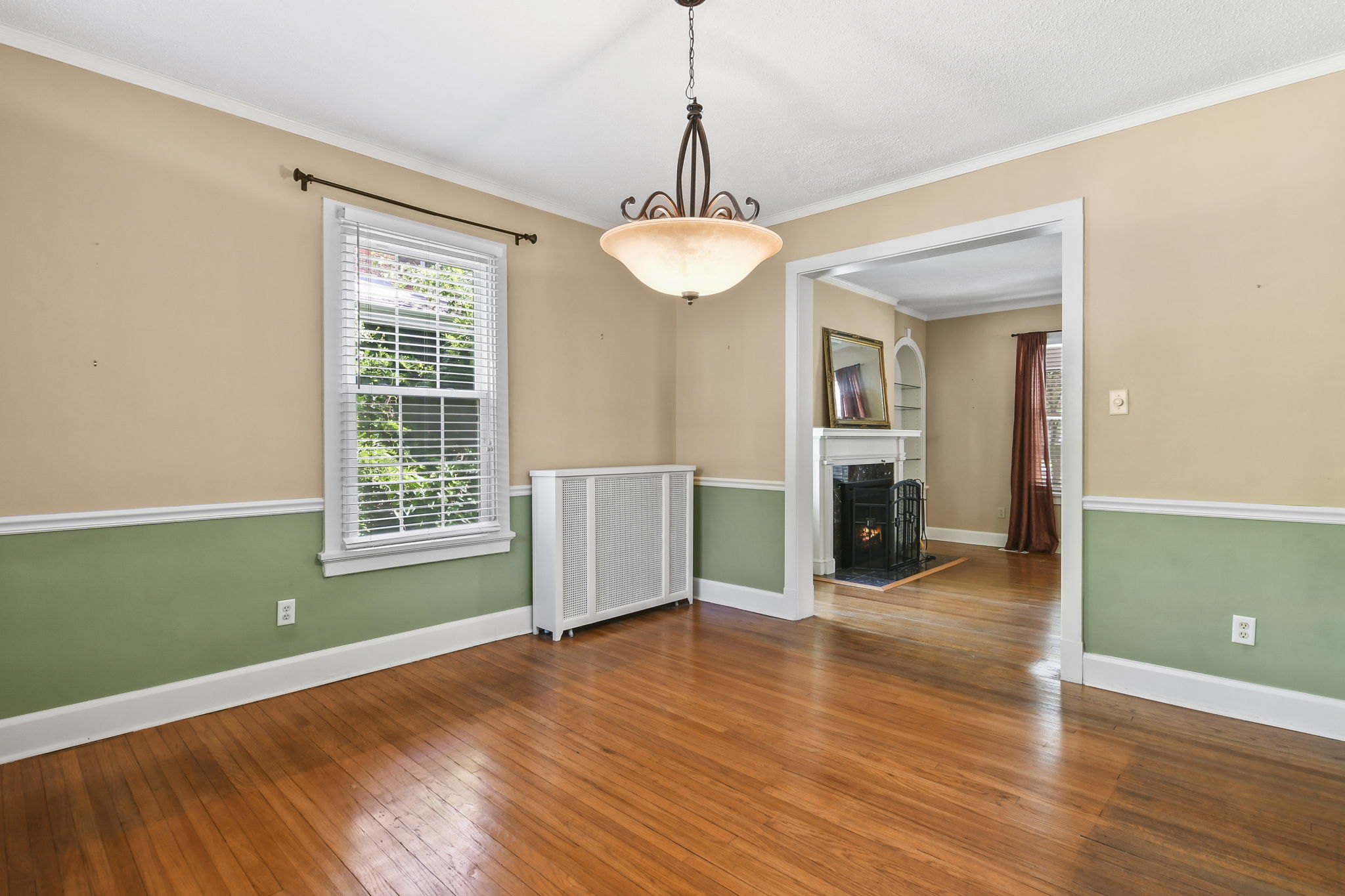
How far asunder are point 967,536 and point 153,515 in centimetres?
713

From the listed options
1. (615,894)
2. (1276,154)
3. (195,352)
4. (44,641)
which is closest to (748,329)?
(1276,154)

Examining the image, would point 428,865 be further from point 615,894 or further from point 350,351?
point 350,351

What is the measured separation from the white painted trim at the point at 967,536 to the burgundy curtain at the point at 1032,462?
0.95 ft

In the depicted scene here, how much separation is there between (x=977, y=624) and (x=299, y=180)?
447cm

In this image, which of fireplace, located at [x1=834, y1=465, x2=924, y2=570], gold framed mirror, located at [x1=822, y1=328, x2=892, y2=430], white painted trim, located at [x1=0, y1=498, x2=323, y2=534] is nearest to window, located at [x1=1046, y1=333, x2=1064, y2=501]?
fireplace, located at [x1=834, y1=465, x2=924, y2=570]

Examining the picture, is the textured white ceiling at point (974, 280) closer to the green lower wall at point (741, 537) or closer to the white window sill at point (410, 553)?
the green lower wall at point (741, 537)

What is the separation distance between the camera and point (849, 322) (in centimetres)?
613

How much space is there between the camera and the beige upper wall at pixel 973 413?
7.00 metres

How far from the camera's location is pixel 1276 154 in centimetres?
268

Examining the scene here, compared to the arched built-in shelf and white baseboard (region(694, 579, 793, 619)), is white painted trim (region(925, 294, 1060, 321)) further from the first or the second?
white baseboard (region(694, 579, 793, 619))

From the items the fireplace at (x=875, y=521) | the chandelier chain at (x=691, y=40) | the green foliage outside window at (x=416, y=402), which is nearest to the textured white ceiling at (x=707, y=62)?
the chandelier chain at (x=691, y=40)

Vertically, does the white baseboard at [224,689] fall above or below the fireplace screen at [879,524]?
below

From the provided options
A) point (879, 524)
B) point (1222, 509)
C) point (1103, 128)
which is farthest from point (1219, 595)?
point (879, 524)

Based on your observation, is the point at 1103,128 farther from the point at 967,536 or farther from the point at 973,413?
the point at 967,536
